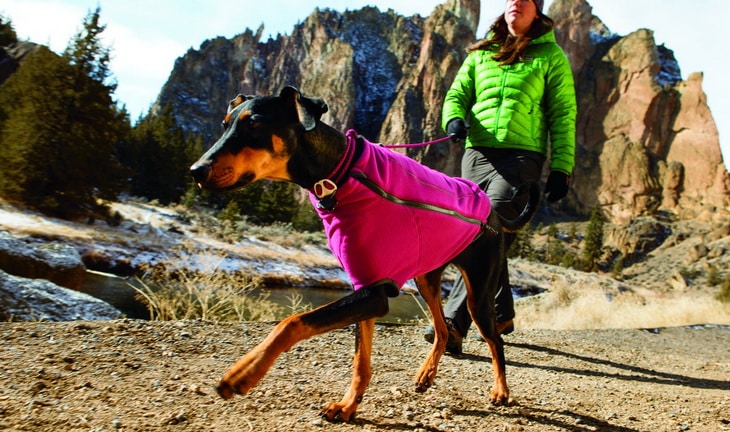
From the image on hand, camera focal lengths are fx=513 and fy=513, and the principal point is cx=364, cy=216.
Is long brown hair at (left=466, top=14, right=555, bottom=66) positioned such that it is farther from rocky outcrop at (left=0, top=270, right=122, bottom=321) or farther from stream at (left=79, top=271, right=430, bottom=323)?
rocky outcrop at (left=0, top=270, right=122, bottom=321)

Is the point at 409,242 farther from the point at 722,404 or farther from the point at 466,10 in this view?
the point at 466,10

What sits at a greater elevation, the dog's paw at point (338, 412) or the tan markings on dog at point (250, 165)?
the tan markings on dog at point (250, 165)

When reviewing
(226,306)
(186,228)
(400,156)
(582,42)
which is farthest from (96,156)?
(582,42)

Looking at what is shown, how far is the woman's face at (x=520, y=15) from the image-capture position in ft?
14.5

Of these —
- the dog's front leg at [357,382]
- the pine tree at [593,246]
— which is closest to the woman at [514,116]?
the dog's front leg at [357,382]

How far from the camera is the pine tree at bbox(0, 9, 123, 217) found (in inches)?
779

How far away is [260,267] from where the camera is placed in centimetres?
2072

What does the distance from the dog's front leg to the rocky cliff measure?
3202 inches

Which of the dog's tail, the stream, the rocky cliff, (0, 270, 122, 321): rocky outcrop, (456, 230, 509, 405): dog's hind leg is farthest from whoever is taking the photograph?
the rocky cliff

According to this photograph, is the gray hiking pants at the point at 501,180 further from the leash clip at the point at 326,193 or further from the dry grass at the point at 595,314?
the dry grass at the point at 595,314

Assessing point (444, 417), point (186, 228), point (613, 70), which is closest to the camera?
point (444, 417)

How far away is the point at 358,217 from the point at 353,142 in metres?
0.42

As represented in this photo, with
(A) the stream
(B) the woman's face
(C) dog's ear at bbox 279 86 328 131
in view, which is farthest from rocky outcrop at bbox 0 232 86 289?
(B) the woman's face

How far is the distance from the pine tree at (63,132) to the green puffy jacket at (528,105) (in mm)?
19762
